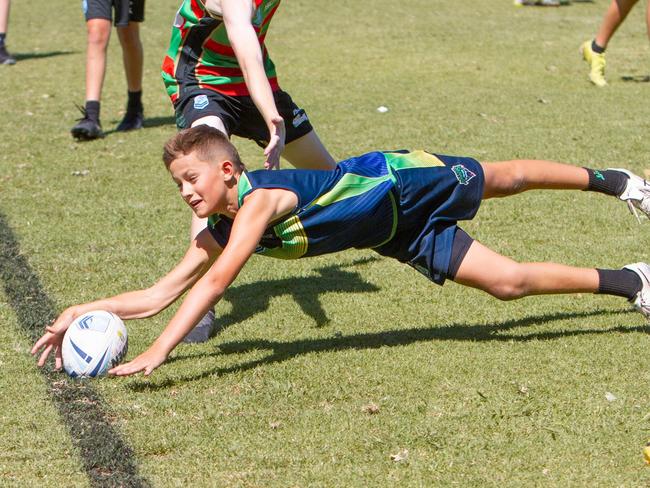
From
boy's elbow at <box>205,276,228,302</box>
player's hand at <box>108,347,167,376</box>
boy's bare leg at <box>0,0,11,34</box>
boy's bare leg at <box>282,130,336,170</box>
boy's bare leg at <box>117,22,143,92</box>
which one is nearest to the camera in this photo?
player's hand at <box>108,347,167,376</box>

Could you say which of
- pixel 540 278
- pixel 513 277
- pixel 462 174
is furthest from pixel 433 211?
pixel 540 278

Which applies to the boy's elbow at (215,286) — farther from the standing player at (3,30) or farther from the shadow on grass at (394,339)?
the standing player at (3,30)

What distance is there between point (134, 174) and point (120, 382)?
12.2 ft

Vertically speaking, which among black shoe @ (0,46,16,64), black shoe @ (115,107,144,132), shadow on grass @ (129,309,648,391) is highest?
shadow on grass @ (129,309,648,391)

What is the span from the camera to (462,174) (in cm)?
479

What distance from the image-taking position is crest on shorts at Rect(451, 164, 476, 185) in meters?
4.77

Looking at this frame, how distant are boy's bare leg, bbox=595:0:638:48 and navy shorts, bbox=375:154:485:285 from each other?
6.63 m

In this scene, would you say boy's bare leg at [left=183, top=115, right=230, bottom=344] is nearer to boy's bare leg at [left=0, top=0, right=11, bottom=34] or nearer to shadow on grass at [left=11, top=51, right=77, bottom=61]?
boy's bare leg at [left=0, top=0, right=11, bottom=34]

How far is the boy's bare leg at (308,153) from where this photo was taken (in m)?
5.59

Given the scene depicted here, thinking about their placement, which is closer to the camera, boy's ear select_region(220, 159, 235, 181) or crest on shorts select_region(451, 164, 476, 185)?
boy's ear select_region(220, 159, 235, 181)

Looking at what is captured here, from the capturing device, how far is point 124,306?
4.59 m

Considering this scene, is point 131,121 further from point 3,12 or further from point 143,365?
point 143,365

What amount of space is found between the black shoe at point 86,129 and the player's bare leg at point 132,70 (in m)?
0.47

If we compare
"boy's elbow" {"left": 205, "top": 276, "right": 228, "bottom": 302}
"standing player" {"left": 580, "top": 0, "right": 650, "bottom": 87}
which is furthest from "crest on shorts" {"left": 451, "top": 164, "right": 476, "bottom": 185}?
"standing player" {"left": 580, "top": 0, "right": 650, "bottom": 87}
